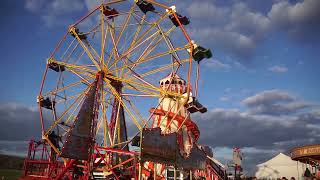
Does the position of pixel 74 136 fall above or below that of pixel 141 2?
below

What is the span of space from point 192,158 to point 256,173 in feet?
101

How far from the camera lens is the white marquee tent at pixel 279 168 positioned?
163 ft

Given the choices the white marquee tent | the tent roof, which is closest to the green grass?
the white marquee tent

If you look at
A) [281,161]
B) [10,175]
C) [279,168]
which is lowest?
[10,175]

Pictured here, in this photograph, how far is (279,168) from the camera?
51188mm

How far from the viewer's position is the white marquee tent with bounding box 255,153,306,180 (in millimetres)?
49812

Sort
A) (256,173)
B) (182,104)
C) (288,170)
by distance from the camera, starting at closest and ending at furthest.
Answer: (182,104) < (288,170) < (256,173)

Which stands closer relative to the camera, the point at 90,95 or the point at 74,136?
the point at 74,136

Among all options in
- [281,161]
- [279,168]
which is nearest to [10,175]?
[279,168]

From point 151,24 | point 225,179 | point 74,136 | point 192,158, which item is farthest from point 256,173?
point 74,136

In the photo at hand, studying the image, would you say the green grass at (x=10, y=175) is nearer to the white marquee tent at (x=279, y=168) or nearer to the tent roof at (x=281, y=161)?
the white marquee tent at (x=279, y=168)

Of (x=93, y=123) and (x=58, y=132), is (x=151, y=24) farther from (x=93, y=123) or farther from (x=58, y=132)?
(x=58, y=132)

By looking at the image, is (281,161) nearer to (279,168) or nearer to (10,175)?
(279,168)

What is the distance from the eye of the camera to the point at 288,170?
5016cm
